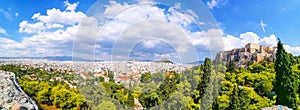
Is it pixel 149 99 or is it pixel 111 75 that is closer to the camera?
pixel 149 99

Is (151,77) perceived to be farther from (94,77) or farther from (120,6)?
(120,6)

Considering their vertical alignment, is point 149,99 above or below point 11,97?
below

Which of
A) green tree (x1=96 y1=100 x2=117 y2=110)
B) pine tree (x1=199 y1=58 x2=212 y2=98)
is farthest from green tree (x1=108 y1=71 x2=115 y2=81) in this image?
pine tree (x1=199 y1=58 x2=212 y2=98)

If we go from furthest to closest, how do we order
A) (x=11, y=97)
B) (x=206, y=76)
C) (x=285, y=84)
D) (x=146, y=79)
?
1. (x=146, y=79)
2. (x=206, y=76)
3. (x=285, y=84)
4. (x=11, y=97)

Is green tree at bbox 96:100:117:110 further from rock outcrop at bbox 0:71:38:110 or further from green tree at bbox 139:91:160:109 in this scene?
rock outcrop at bbox 0:71:38:110

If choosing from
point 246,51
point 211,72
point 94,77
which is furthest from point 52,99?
point 246,51

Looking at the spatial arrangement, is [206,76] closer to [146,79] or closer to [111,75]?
[146,79]

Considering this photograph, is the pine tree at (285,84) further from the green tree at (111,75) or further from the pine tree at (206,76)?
the green tree at (111,75)

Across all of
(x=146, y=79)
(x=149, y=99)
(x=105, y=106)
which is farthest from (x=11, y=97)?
(x=146, y=79)

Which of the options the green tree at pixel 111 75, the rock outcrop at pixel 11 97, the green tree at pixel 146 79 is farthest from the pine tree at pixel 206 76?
the rock outcrop at pixel 11 97
